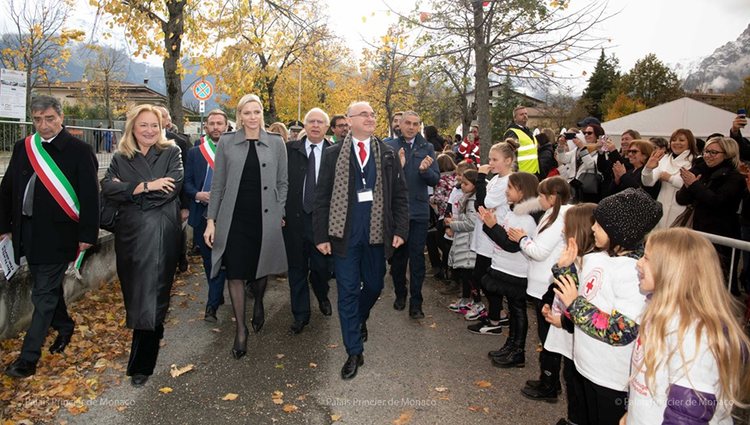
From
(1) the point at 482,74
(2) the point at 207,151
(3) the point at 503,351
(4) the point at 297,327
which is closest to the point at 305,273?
(4) the point at 297,327

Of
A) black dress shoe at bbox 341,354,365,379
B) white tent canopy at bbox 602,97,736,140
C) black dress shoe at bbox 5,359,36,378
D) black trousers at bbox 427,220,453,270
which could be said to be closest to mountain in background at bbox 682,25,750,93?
white tent canopy at bbox 602,97,736,140

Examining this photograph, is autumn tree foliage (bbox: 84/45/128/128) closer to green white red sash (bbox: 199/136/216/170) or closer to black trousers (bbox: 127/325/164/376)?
green white red sash (bbox: 199/136/216/170)

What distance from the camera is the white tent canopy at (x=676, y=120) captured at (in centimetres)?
4453

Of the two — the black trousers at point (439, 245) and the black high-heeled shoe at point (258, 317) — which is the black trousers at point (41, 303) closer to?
the black high-heeled shoe at point (258, 317)

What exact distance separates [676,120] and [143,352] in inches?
1948

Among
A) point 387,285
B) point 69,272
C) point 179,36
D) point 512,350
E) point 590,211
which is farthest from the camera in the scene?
point 179,36

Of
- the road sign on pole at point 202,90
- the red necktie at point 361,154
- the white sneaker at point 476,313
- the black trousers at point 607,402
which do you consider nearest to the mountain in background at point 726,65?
the road sign on pole at point 202,90

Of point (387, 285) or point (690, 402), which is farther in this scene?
point (387, 285)

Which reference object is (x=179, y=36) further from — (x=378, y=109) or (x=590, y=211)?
(x=378, y=109)

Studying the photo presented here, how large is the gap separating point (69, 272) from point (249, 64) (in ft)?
28.3

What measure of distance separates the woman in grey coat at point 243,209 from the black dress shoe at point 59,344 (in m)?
1.47

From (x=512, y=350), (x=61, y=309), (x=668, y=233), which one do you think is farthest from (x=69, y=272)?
(x=668, y=233)

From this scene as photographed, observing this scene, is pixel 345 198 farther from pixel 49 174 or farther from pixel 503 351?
pixel 49 174

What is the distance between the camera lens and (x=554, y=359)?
418 cm
